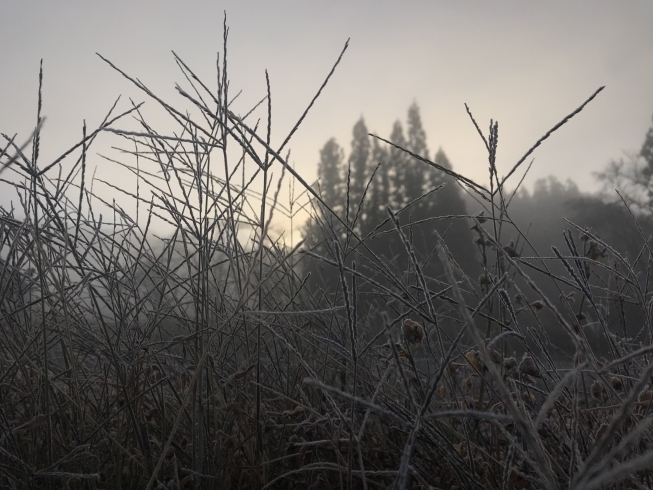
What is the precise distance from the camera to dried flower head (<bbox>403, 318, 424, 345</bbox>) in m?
0.75

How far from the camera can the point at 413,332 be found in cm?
76

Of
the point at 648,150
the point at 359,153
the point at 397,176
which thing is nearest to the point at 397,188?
the point at 397,176

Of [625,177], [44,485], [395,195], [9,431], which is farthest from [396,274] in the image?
[625,177]

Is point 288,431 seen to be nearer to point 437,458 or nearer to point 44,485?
point 437,458

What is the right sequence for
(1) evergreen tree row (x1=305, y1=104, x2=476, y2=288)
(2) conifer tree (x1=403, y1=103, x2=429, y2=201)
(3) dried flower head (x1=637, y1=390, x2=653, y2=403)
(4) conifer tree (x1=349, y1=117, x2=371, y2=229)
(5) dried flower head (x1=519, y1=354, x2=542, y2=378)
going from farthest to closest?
(4) conifer tree (x1=349, y1=117, x2=371, y2=229) → (2) conifer tree (x1=403, y1=103, x2=429, y2=201) → (1) evergreen tree row (x1=305, y1=104, x2=476, y2=288) → (5) dried flower head (x1=519, y1=354, x2=542, y2=378) → (3) dried flower head (x1=637, y1=390, x2=653, y2=403)

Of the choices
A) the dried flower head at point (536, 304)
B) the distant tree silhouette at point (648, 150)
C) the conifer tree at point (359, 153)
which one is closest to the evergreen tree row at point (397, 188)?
the conifer tree at point (359, 153)

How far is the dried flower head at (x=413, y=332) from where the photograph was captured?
748 mm

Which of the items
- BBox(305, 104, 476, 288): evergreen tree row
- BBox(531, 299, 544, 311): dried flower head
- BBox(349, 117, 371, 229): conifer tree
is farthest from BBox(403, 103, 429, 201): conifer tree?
BBox(531, 299, 544, 311): dried flower head

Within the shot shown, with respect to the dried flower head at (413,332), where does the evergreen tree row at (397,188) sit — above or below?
above

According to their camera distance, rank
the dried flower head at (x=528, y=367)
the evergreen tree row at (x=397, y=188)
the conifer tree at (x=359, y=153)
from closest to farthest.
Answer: the dried flower head at (x=528, y=367) → the evergreen tree row at (x=397, y=188) → the conifer tree at (x=359, y=153)

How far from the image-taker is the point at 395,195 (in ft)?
55.0

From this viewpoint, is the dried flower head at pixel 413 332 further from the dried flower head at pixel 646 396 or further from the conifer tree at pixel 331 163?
the conifer tree at pixel 331 163

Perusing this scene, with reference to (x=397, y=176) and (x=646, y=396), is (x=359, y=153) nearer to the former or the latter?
(x=397, y=176)

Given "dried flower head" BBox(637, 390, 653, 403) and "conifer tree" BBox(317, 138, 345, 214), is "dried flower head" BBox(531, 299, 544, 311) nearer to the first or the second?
"dried flower head" BBox(637, 390, 653, 403)
